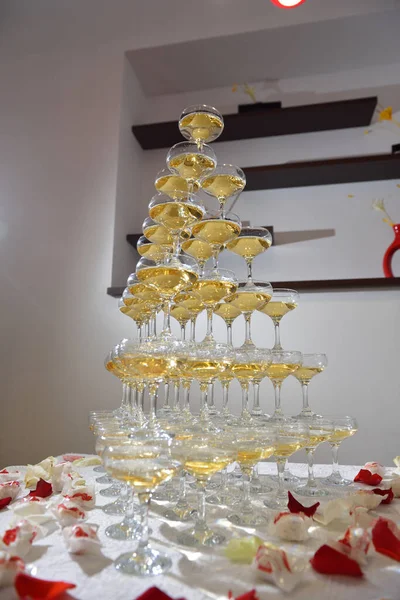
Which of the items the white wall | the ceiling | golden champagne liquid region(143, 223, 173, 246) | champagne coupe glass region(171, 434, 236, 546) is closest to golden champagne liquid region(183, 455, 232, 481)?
champagne coupe glass region(171, 434, 236, 546)

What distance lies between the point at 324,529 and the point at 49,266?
1999 mm

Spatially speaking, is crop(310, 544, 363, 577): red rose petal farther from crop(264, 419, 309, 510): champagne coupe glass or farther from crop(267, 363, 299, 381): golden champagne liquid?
crop(267, 363, 299, 381): golden champagne liquid

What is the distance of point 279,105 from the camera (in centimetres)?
254

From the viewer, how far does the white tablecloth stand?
0.52 m

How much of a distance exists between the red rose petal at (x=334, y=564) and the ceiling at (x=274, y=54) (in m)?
2.66

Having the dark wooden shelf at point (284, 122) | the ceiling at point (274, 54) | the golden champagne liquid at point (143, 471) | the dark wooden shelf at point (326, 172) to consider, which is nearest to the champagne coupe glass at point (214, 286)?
the golden champagne liquid at point (143, 471)

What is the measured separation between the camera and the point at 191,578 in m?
0.55

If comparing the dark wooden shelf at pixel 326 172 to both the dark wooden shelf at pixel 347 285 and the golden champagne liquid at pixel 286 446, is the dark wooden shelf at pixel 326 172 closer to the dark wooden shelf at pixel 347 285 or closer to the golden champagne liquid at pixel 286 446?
the dark wooden shelf at pixel 347 285

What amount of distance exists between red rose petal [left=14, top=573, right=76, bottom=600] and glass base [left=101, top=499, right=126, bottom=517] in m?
0.34

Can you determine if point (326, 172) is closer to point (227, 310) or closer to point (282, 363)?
point (227, 310)

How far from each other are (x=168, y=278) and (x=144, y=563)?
516 mm

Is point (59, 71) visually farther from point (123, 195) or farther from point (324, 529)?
point (324, 529)

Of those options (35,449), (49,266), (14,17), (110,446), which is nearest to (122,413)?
(110,446)

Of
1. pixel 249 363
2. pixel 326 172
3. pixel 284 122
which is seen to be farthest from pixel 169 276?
pixel 284 122
